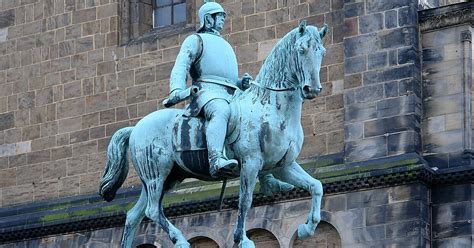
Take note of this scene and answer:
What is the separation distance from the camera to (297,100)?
18719 millimetres

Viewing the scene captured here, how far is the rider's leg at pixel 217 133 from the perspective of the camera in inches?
725

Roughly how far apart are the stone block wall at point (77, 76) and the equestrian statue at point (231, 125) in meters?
9.46

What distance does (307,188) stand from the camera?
18984 mm

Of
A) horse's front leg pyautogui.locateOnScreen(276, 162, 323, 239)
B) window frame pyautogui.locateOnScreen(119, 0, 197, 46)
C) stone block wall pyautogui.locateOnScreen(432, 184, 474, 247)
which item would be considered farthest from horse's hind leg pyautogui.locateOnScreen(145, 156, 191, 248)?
window frame pyautogui.locateOnScreen(119, 0, 197, 46)

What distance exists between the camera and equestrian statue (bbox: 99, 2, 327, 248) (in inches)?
734

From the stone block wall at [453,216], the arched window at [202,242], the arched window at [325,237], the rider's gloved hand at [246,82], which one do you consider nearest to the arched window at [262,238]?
the arched window at [325,237]

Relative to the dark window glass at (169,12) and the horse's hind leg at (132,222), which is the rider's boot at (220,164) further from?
the dark window glass at (169,12)

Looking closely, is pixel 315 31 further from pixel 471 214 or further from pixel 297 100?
pixel 471 214

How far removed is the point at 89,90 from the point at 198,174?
11861 mm

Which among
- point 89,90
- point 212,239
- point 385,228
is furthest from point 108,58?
point 385,228

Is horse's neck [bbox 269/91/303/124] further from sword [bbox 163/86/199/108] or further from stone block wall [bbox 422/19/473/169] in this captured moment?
stone block wall [bbox 422/19/473/169]

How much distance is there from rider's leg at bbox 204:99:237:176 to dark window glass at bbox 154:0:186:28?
11.5 meters

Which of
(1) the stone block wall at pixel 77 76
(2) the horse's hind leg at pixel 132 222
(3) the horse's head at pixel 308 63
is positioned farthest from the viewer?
(1) the stone block wall at pixel 77 76

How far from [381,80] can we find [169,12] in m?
4.22
